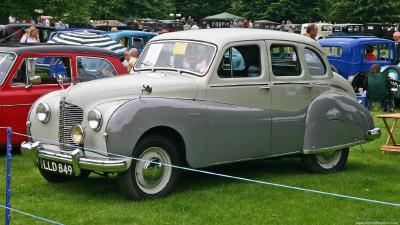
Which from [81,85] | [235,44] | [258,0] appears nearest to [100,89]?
[81,85]

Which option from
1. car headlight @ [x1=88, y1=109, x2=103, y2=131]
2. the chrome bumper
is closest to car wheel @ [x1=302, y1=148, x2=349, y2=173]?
the chrome bumper

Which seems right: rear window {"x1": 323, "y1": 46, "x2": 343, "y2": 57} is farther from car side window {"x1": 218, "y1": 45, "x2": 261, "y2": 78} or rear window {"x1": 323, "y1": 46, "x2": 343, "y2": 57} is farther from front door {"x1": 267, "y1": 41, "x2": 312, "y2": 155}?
car side window {"x1": 218, "y1": 45, "x2": 261, "y2": 78}

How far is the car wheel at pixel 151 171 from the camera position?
23.1 feet

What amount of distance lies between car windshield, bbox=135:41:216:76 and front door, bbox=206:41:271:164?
0.19m

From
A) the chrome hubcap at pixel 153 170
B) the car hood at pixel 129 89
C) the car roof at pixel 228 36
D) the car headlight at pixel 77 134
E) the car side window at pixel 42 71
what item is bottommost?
the chrome hubcap at pixel 153 170

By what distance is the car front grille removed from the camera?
716cm

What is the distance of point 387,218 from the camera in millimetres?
6758

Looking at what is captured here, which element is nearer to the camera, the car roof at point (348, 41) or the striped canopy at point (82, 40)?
the striped canopy at point (82, 40)

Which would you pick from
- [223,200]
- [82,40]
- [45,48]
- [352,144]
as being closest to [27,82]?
[45,48]

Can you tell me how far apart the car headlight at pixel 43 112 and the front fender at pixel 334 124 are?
3.25m

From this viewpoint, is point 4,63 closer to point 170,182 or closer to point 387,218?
point 170,182

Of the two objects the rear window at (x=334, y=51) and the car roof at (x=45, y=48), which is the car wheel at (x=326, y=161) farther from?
the rear window at (x=334, y=51)

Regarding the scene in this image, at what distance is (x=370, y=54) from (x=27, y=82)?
488 inches

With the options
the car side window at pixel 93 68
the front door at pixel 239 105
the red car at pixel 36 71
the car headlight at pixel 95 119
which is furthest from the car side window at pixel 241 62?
the car side window at pixel 93 68
